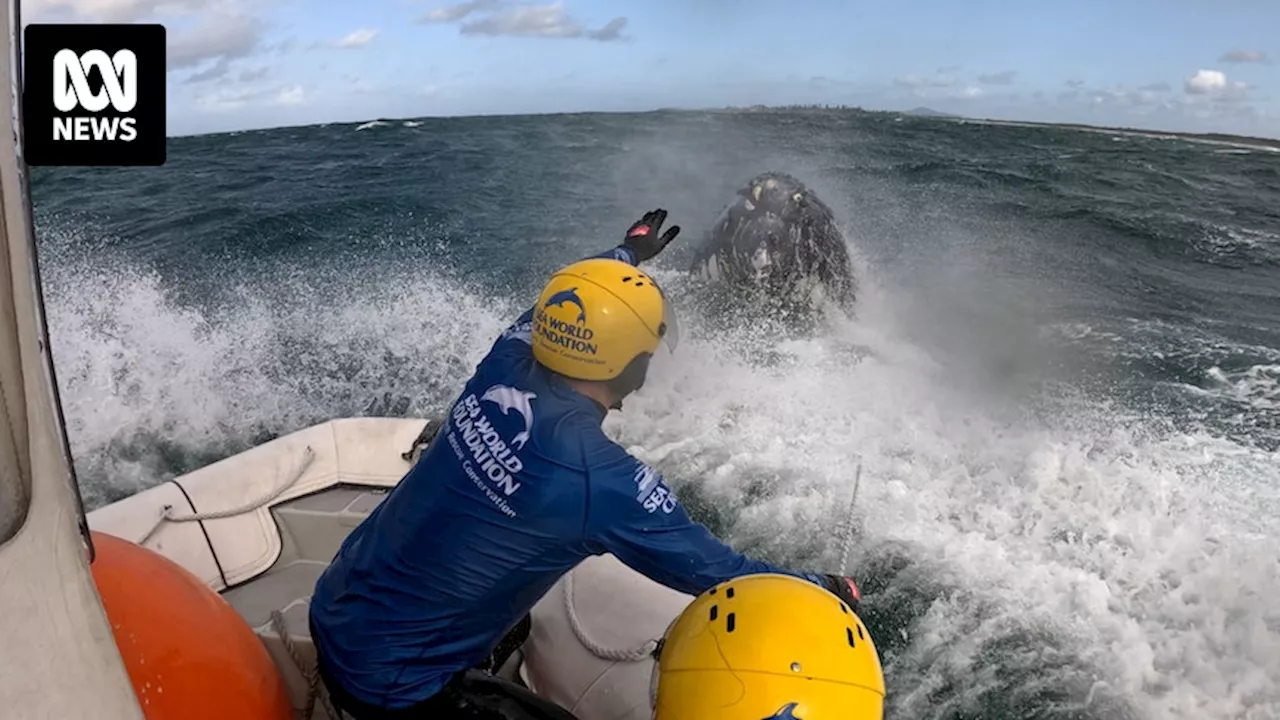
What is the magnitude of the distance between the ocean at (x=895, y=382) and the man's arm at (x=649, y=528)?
2.51m

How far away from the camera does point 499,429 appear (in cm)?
242

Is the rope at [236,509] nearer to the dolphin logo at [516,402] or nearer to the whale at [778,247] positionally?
the dolphin logo at [516,402]

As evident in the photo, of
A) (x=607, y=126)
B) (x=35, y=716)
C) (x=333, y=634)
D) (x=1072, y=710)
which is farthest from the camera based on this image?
(x=607, y=126)

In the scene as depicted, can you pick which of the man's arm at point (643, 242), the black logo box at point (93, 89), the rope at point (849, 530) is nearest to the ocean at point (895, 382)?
the rope at point (849, 530)

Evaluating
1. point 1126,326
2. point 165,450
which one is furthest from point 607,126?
point 165,450

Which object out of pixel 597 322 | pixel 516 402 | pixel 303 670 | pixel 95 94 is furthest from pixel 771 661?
pixel 303 670

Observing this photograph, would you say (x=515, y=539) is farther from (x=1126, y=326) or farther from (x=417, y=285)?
(x=1126, y=326)

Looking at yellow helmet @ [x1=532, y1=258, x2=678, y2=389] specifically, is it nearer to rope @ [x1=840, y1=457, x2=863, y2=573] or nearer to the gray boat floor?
rope @ [x1=840, y1=457, x2=863, y2=573]

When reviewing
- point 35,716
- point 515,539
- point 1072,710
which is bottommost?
point 1072,710

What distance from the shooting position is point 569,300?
2.62 m

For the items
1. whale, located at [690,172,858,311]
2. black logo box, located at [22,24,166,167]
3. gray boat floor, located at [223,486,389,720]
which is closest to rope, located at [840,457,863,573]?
gray boat floor, located at [223,486,389,720]

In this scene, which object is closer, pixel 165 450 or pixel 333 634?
pixel 333 634

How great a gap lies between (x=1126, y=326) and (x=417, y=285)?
8.55m

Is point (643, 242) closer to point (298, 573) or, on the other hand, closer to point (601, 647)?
point (601, 647)
